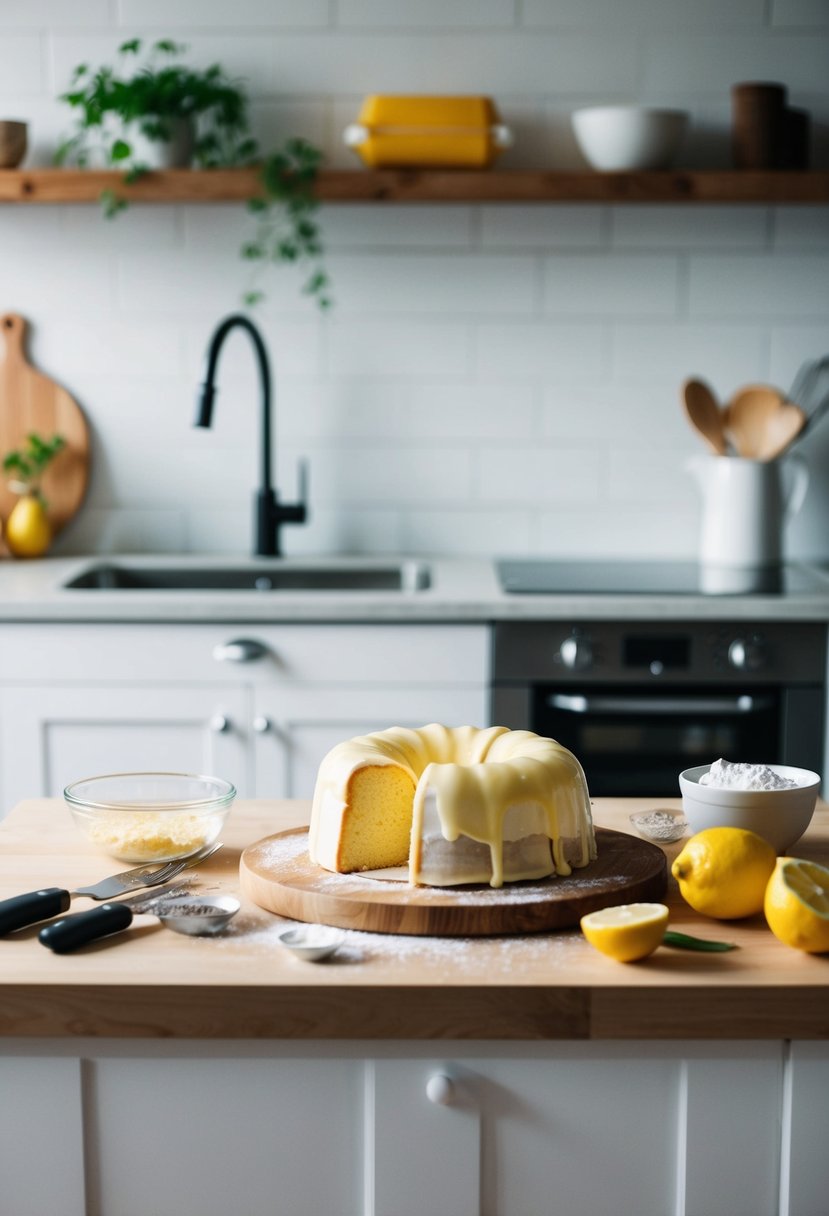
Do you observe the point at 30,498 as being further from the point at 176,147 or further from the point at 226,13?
the point at 226,13

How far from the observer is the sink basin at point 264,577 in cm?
319

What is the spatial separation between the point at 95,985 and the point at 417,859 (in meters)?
0.31

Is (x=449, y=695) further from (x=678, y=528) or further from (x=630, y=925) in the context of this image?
(x=630, y=925)

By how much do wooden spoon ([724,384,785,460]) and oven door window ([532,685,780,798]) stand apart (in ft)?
2.14

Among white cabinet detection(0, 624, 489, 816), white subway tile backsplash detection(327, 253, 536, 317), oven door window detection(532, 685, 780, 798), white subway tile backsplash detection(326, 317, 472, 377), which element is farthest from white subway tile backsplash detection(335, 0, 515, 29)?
oven door window detection(532, 685, 780, 798)

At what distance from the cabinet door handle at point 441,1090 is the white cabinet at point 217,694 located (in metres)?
1.57

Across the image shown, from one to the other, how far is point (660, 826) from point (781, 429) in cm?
172

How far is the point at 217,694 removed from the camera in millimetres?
2717

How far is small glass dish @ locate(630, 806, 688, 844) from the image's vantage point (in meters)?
1.50

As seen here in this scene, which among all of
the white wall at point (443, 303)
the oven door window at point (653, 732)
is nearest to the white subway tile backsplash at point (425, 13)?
the white wall at point (443, 303)

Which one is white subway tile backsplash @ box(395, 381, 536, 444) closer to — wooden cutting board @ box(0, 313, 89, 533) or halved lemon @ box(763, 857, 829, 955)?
wooden cutting board @ box(0, 313, 89, 533)

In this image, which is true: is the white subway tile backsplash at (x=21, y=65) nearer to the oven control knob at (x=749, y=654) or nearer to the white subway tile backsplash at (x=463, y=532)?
the white subway tile backsplash at (x=463, y=532)

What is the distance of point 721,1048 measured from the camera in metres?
1.15

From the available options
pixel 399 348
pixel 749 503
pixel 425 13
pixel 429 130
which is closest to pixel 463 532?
pixel 399 348
